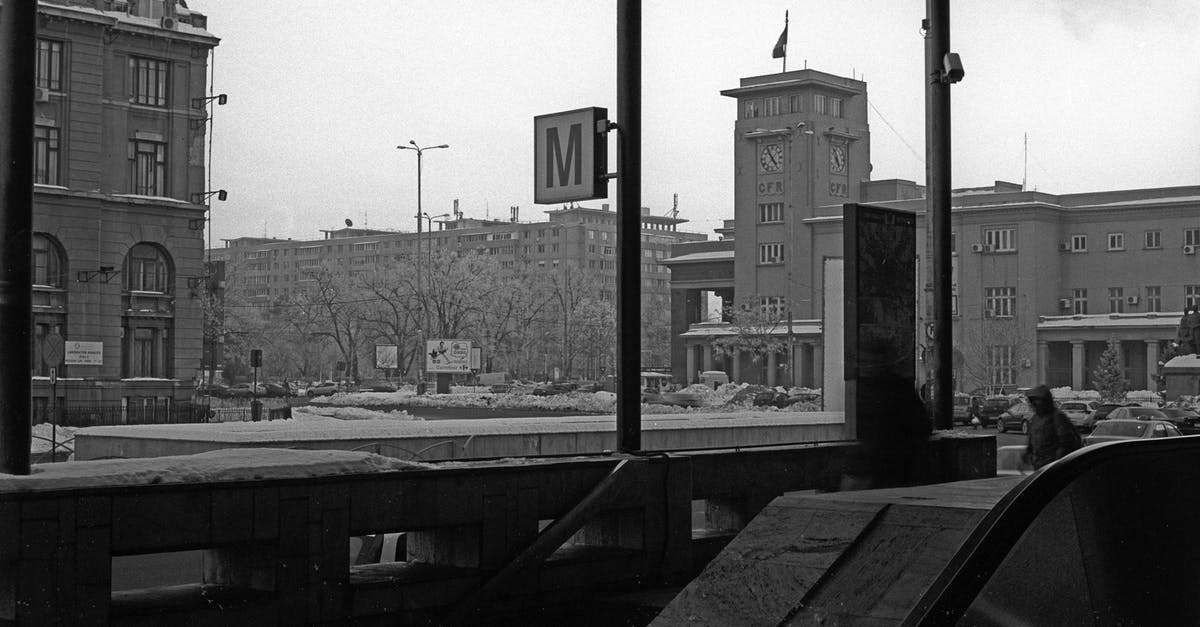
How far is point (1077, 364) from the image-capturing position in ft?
328

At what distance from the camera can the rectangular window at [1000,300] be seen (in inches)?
4063

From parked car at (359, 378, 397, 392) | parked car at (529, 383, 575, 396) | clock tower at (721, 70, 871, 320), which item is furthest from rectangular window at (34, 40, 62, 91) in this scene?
clock tower at (721, 70, 871, 320)

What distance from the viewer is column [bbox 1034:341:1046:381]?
101m

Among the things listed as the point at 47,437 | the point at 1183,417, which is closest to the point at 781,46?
the point at 1183,417

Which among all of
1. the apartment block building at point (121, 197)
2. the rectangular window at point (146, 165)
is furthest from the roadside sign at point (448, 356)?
the rectangular window at point (146, 165)

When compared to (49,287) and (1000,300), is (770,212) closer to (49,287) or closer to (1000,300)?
(1000,300)

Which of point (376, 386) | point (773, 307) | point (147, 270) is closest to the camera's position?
point (147, 270)

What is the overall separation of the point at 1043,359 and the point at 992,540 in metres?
103

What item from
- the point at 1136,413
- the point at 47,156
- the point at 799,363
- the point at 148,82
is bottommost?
the point at 1136,413

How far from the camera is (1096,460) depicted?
12.9 feet

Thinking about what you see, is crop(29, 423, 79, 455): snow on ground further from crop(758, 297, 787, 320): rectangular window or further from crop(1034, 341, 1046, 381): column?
crop(758, 297, 787, 320): rectangular window

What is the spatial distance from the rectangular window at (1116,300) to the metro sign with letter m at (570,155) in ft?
319

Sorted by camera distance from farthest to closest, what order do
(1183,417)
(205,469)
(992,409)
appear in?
(992,409) < (1183,417) < (205,469)

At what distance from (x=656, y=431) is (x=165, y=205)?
28.1 m
